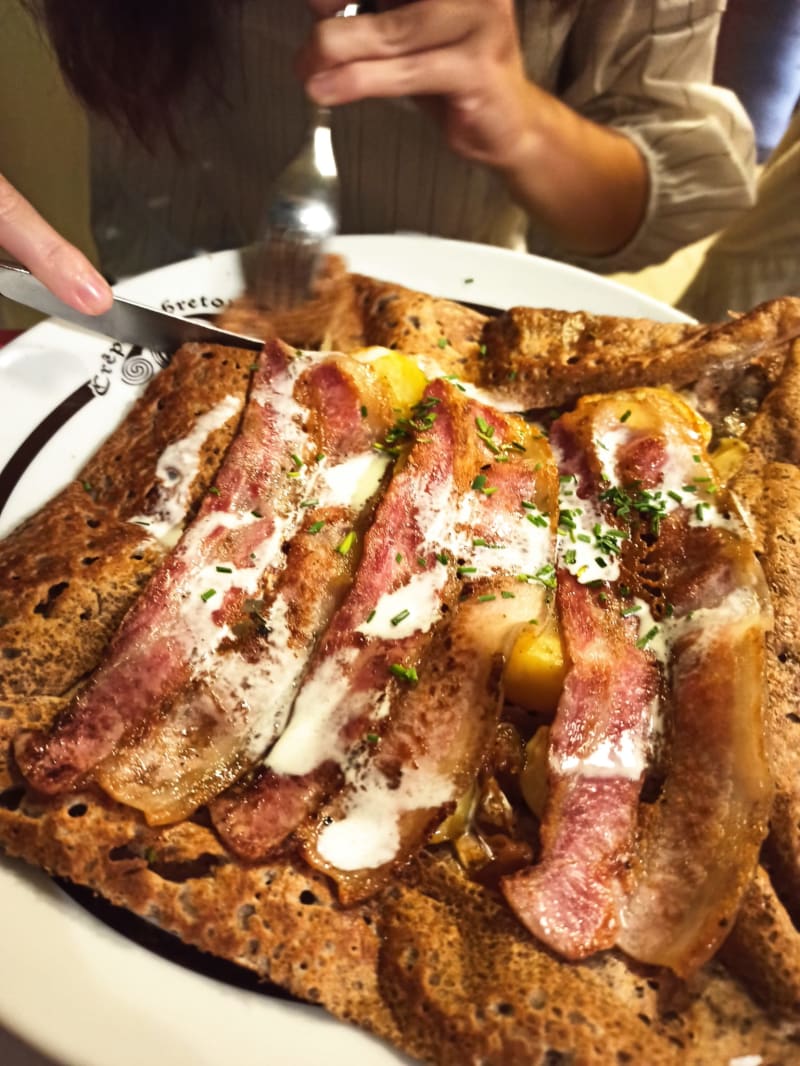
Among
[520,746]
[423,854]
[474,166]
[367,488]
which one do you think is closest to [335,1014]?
[423,854]

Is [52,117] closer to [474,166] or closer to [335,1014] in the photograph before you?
[474,166]

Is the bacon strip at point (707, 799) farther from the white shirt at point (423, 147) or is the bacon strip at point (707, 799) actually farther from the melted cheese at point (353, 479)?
the white shirt at point (423, 147)

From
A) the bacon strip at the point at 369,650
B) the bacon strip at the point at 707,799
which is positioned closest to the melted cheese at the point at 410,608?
the bacon strip at the point at 369,650

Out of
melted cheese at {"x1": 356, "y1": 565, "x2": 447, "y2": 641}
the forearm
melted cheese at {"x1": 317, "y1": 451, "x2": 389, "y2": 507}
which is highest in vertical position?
the forearm

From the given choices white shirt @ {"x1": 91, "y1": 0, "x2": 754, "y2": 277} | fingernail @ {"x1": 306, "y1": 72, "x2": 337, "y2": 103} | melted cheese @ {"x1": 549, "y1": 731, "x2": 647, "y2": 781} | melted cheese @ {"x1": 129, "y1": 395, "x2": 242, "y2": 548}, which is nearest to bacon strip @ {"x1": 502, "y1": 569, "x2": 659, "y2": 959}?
melted cheese @ {"x1": 549, "y1": 731, "x2": 647, "y2": 781}

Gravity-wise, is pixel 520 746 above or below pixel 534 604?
below

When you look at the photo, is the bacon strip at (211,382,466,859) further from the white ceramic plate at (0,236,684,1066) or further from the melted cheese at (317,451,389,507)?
the white ceramic plate at (0,236,684,1066)
